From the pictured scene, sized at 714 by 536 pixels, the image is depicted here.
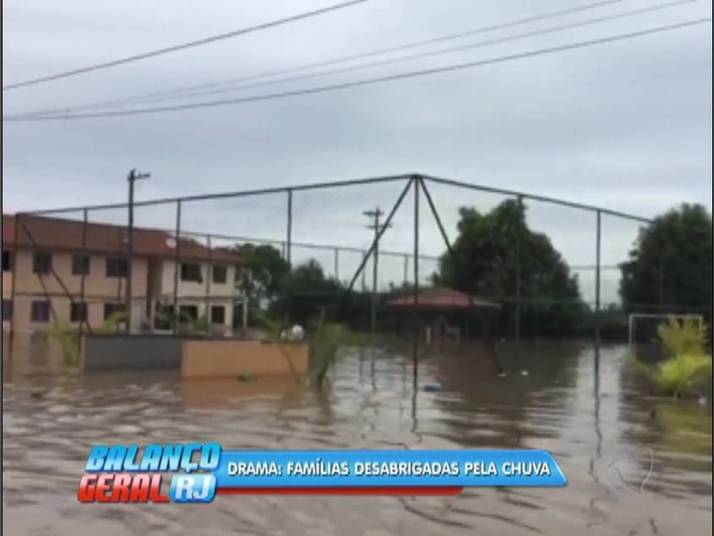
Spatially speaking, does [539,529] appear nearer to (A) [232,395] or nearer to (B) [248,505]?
(B) [248,505]

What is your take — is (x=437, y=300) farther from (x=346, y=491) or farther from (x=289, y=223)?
(x=346, y=491)

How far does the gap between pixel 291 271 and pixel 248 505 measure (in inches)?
554

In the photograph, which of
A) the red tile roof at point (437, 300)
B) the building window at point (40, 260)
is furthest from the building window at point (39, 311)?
the red tile roof at point (437, 300)

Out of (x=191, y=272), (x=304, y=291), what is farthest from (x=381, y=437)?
(x=191, y=272)

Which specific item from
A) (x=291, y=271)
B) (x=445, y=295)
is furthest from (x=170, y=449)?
(x=445, y=295)

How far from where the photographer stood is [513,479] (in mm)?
5910

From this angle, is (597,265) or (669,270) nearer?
(597,265)

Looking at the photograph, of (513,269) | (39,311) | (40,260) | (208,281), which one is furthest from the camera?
(39,311)

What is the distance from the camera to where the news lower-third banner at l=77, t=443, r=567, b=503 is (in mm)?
5305

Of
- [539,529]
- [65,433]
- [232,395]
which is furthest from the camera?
[232,395]

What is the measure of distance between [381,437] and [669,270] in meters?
17.9

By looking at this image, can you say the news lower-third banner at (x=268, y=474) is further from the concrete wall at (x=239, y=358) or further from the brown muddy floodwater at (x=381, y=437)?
the concrete wall at (x=239, y=358)

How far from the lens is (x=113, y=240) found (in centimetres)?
2706

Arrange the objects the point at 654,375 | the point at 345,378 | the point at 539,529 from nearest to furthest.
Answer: the point at 539,529
the point at 654,375
the point at 345,378
